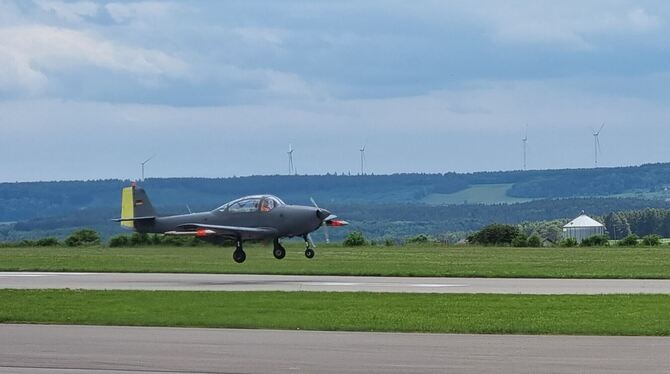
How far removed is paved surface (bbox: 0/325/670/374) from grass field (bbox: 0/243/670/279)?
2097cm

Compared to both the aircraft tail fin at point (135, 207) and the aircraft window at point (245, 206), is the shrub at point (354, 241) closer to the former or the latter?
the aircraft tail fin at point (135, 207)

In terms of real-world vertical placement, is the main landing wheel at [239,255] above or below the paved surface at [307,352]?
above

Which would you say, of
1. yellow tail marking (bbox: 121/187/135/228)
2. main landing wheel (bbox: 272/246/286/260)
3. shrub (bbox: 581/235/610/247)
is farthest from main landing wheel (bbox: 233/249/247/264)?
shrub (bbox: 581/235/610/247)

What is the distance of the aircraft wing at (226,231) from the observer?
45.4 metres

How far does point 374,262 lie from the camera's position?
52188 mm

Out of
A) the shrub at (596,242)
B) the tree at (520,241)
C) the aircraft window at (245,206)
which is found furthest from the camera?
the shrub at (596,242)

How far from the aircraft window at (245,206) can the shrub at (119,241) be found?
92.4ft

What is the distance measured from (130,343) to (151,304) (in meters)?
8.15

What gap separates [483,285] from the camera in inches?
1460

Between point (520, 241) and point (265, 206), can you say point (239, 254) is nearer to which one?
point (265, 206)

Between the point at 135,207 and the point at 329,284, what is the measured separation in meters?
15.9

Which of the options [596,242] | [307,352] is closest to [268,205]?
[307,352]

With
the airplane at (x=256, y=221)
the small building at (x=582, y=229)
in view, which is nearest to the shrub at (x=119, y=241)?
the airplane at (x=256, y=221)

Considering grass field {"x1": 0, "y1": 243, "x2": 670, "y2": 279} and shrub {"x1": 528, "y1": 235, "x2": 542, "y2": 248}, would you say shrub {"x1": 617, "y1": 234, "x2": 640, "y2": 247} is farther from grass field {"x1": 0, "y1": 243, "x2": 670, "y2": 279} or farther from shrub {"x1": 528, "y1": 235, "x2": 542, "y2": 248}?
grass field {"x1": 0, "y1": 243, "x2": 670, "y2": 279}
